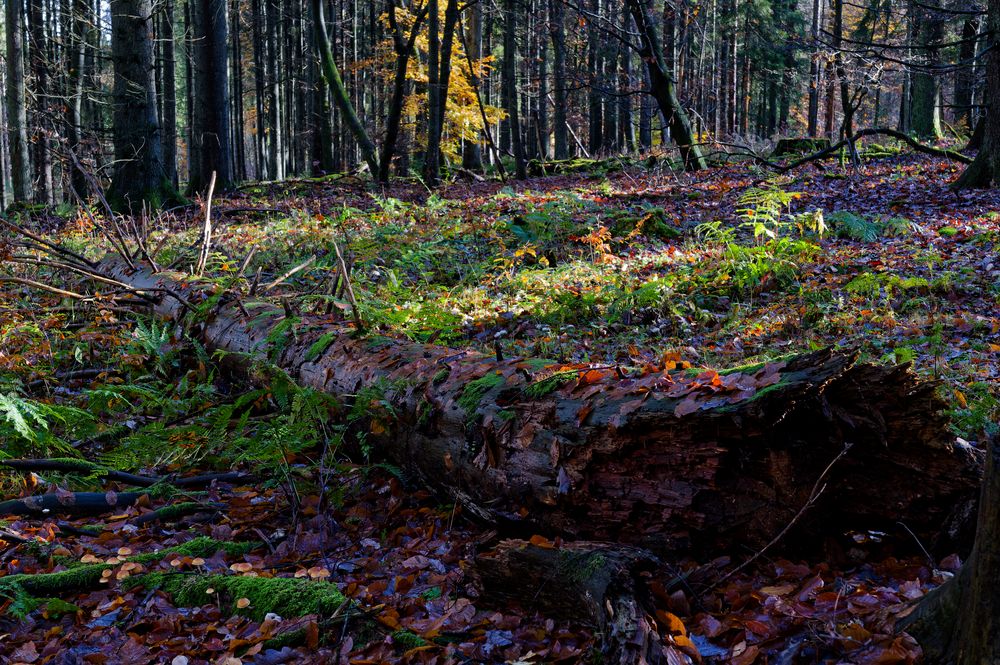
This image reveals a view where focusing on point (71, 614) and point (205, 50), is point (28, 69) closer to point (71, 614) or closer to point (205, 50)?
point (205, 50)

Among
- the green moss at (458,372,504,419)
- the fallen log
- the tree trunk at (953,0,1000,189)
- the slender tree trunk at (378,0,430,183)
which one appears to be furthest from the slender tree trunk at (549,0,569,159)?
the fallen log

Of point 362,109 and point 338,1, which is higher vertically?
point 338,1

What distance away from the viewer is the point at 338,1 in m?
27.1

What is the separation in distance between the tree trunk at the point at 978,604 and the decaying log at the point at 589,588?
0.68m

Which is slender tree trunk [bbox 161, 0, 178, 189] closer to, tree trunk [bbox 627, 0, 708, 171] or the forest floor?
the forest floor

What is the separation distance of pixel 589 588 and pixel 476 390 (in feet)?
3.93

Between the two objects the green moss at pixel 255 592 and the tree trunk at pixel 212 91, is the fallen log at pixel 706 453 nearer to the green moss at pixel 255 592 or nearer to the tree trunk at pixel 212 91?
the green moss at pixel 255 592

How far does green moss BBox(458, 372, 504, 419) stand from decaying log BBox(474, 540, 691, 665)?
2.42 ft

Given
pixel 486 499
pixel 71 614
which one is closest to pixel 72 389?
pixel 71 614

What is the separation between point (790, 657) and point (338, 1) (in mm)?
29691

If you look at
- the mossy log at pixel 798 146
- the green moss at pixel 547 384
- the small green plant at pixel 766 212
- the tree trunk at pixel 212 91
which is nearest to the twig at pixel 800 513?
the green moss at pixel 547 384

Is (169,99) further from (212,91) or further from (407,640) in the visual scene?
(407,640)

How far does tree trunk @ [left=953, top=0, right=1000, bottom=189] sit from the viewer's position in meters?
8.73

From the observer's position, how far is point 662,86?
14.3m
